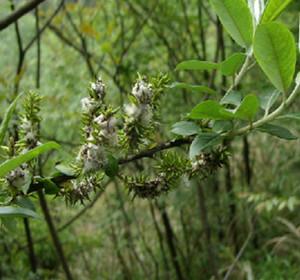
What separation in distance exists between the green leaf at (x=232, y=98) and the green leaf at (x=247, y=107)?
1.6 inches

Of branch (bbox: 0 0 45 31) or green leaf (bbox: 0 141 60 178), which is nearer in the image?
green leaf (bbox: 0 141 60 178)

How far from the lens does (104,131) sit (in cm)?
44

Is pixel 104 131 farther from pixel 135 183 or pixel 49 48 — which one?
pixel 49 48

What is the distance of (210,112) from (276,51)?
76 millimetres

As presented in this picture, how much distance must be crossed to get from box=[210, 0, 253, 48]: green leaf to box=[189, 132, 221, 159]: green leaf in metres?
0.10

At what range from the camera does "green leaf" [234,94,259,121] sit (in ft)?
1.60

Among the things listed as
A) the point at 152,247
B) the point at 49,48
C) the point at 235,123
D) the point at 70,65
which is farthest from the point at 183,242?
the point at 235,123

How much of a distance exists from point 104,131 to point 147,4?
208cm

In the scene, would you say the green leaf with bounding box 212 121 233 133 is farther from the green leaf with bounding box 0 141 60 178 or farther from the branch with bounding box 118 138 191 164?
the green leaf with bounding box 0 141 60 178

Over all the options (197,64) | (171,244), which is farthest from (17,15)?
(171,244)

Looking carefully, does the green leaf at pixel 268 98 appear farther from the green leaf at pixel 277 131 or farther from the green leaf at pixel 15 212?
the green leaf at pixel 15 212

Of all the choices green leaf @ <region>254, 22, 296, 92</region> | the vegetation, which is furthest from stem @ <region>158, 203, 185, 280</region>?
green leaf @ <region>254, 22, 296, 92</region>

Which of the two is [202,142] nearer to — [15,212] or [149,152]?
[149,152]

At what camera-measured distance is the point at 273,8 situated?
523mm
